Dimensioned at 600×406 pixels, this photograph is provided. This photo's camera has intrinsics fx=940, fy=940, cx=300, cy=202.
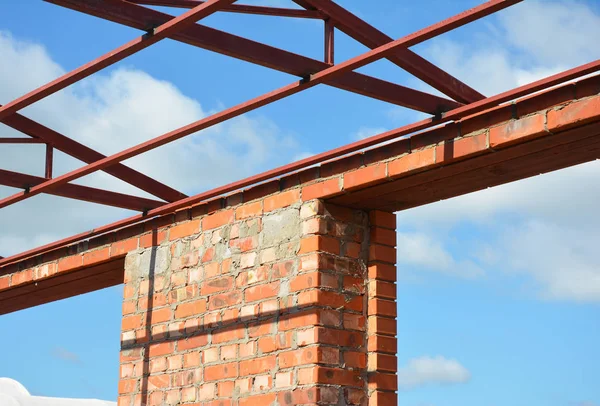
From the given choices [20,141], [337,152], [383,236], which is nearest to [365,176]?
[337,152]

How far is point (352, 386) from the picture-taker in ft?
16.5

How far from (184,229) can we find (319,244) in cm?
120

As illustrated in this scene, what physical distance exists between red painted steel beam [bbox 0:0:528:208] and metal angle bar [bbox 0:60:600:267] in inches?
21.7

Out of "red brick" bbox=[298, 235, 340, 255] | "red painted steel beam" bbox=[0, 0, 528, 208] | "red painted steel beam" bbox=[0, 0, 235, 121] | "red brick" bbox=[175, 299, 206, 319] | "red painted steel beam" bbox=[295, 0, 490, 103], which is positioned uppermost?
"red painted steel beam" bbox=[295, 0, 490, 103]

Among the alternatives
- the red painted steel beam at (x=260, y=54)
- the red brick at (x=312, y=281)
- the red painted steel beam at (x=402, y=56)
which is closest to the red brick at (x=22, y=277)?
the red brick at (x=312, y=281)

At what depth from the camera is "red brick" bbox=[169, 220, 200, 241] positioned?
5.82m

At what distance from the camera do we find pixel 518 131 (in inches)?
170

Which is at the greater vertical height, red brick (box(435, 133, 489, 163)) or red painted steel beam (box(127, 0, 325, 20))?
red painted steel beam (box(127, 0, 325, 20))

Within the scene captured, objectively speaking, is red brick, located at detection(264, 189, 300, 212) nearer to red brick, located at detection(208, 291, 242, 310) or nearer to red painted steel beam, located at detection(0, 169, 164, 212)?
red brick, located at detection(208, 291, 242, 310)

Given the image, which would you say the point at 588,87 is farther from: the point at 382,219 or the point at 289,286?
the point at 289,286

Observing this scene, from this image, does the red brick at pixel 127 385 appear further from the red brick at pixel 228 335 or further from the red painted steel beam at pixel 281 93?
the red painted steel beam at pixel 281 93

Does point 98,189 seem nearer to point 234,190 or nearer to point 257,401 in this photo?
point 234,190

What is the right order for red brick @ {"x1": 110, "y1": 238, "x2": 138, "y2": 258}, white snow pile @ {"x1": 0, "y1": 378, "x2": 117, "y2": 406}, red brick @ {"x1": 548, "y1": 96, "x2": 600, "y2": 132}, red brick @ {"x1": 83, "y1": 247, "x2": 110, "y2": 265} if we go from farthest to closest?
white snow pile @ {"x1": 0, "y1": 378, "x2": 117, "y2": 406}
red brick @ {"x1": 83, "y1": 247, "x2": 110, "y2": 265}
red brick @ {"x1": 110, "y1": 238, "x2": 138, "y2": 258}
red brick @ {"x1": 548, "y1": 96, "x2": 600, "y2": 132}

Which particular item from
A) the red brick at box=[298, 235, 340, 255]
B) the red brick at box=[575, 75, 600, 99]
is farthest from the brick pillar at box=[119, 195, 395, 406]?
the red brick at box=[575, 75, 600, 99]
